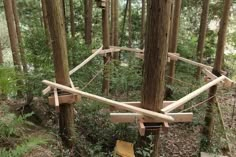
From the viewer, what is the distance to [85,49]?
752cm

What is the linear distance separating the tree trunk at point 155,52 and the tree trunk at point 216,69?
97.9 inches

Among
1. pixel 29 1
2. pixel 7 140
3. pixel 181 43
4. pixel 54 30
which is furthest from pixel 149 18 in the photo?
pixel 29 1

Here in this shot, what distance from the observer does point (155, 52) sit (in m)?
3.17

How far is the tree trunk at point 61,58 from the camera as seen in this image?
401 centimetres

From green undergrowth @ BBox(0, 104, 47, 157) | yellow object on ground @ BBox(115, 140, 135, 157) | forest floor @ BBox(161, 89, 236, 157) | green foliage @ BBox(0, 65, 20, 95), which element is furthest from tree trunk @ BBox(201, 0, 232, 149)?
green foliage @ BBox(0, 65, 20, 95)

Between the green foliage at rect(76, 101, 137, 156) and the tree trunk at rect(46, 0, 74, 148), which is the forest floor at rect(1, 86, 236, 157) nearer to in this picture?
the tree trunk at rect(46, 0, 74, 148)

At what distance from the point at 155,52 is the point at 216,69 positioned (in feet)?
8.65

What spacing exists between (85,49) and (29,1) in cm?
526

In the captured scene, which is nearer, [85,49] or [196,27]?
[85,49]

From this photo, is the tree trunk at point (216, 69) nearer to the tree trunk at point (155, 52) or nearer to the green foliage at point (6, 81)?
the tree trunk at point (155, 52)

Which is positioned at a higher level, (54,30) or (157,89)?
(54,30)

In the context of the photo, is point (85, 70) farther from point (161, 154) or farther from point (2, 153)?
point (2, 153)

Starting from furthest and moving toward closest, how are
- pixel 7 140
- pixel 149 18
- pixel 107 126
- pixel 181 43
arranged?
1. pixel 181 43
2. pixel 107 126
3. pixel 7 140
4. pixel 149 18

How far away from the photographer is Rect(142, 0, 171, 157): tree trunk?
3.04 metres
